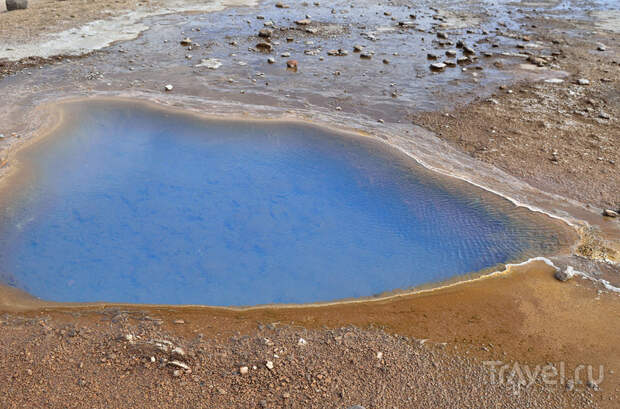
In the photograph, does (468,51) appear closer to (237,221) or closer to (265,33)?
(265,33)

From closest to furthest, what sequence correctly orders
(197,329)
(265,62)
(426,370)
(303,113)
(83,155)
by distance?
(426,370)
(197,329)
(83,155)
(303,113)
(265,62)

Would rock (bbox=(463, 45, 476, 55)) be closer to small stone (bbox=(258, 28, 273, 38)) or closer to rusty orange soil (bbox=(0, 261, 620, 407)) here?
small stone (bbox=(258, 28, 273, 38))

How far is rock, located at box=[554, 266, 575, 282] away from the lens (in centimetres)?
409

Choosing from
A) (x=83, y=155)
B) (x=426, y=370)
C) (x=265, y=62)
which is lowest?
(x=426, y=370)

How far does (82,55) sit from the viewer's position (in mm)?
9078

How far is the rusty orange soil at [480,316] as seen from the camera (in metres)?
3.46

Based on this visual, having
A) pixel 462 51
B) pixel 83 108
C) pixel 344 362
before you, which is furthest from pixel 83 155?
pixel 462 51

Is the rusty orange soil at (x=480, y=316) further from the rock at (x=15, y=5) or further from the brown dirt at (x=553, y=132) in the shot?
the rock at (x=15, y=5)

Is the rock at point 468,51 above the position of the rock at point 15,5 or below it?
below

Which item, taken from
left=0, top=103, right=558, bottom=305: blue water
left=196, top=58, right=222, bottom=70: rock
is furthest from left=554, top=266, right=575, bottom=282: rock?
left=196, top=58, right=222, bottom=70: rock

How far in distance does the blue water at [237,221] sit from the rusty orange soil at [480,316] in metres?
0.21

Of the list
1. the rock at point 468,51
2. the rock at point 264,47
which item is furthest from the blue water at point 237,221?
the rock at point 468,51

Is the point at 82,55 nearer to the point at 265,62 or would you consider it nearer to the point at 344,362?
the point at 265,62

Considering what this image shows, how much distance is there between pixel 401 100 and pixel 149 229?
459cm
